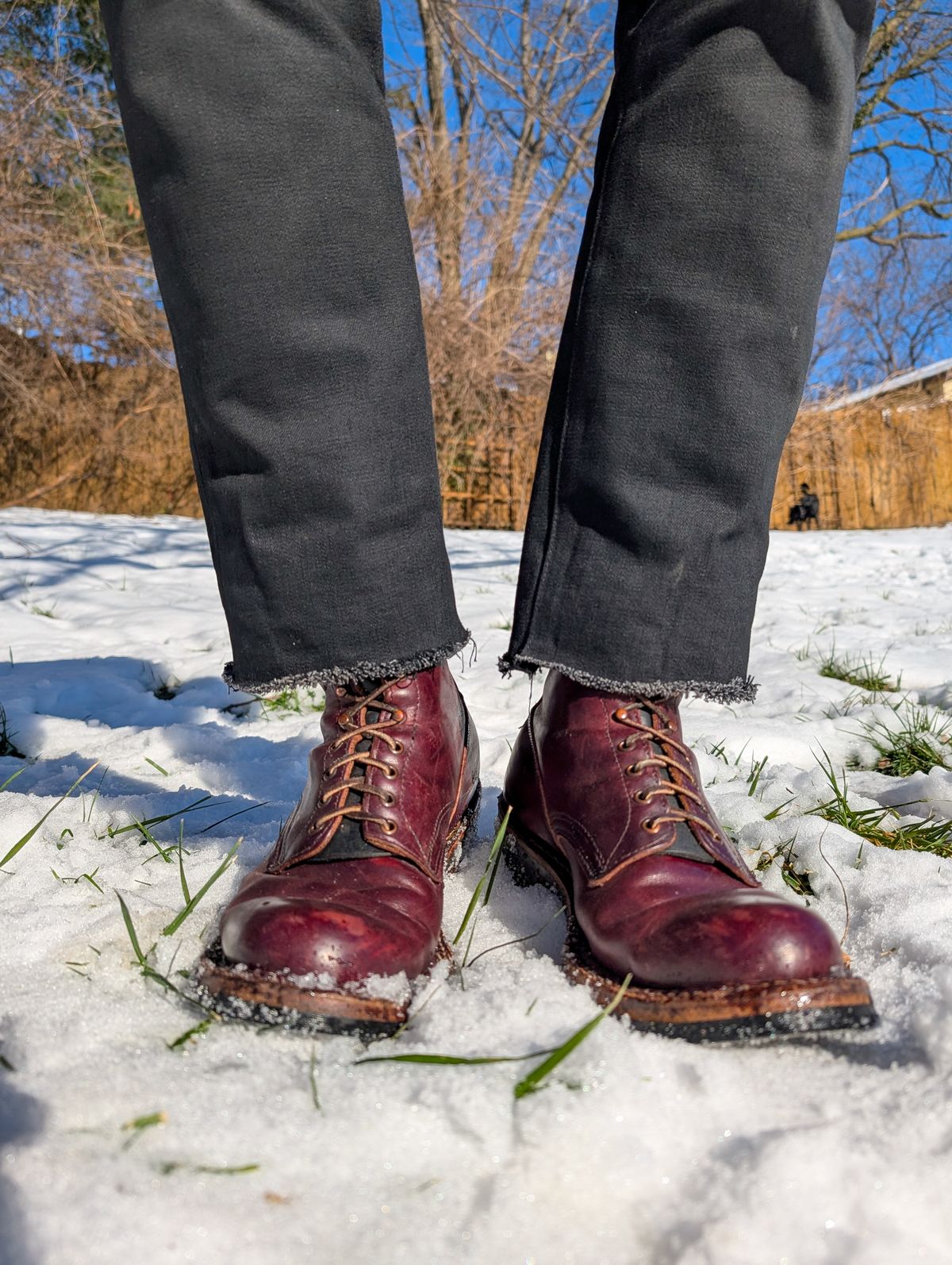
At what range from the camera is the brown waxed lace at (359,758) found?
0.82m

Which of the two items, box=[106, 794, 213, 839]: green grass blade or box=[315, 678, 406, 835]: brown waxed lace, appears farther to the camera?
box=[106, 794, 213, 839]: green grass blade

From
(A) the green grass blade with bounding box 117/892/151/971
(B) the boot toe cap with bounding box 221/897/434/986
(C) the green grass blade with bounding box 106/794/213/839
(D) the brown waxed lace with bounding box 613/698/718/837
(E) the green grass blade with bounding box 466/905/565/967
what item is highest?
(D) the brown waxed lace with bounding box 613/698/718/837

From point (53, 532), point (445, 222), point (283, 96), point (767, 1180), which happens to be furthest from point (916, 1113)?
point (445, 222)

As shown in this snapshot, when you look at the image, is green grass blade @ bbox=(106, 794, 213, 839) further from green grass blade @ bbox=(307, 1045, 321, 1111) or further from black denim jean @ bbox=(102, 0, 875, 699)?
green grass blade @ bbox=(307, 1045, 321, 1111)

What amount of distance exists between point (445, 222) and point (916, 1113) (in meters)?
8.92

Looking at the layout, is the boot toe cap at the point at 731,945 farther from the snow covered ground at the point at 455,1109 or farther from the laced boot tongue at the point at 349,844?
the laced boot tongue at the point at 349,844

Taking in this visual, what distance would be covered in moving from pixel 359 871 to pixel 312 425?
0.41m

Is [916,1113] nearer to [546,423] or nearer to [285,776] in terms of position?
[546,423]

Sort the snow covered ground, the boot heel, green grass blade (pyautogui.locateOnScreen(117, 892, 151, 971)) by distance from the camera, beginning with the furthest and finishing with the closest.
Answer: the boot heel
green grass blade (pyautogui.locateOnScreen(117, 892, 151, 971))
the snow covered ground

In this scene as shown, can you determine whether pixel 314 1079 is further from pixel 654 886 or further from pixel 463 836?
pixel 463 836

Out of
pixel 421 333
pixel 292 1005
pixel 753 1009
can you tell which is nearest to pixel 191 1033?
pixel 292 1005

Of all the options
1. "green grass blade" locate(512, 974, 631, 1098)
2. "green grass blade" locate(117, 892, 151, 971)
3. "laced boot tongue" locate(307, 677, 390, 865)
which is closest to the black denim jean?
"laced boot tongue" locate(307, 677, 390, 865)

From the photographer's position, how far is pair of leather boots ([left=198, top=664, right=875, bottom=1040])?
651mm

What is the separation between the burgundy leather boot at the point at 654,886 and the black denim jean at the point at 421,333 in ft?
0.23
